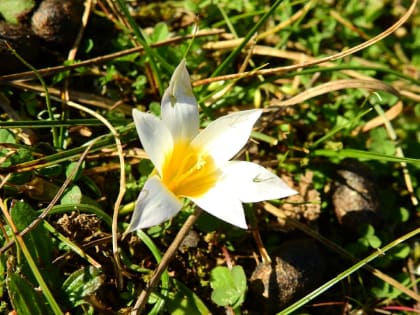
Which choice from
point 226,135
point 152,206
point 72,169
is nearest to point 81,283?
point 72,169

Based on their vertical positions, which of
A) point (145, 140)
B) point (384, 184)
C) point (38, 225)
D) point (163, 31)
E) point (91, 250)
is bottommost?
point (384, 184)

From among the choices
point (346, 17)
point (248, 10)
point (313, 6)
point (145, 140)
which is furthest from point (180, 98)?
point (346, 17)

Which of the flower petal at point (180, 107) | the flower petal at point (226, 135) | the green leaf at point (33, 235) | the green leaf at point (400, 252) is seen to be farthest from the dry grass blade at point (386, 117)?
the green leaf at point (33, 235)

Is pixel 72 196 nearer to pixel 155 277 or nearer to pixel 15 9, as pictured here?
pixel 155 277

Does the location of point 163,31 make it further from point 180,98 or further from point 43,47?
point 180,98

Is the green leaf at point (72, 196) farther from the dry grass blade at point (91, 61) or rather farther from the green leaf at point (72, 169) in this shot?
the dry grass blade at point (91, 61)

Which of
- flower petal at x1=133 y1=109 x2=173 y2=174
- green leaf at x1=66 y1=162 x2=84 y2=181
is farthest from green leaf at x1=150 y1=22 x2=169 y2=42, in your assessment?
flower petal at x1=133 y1=109 x2=173 y2=174
